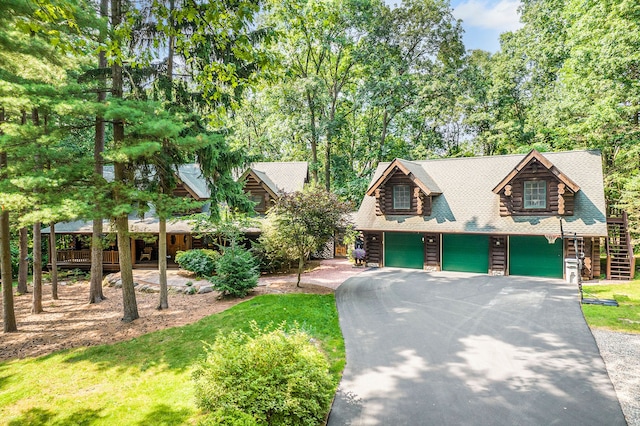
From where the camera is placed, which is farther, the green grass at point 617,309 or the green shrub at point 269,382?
the green grass at point 617,309

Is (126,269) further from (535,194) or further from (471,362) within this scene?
(535,194)

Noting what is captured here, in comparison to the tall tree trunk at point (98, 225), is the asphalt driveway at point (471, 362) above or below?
below

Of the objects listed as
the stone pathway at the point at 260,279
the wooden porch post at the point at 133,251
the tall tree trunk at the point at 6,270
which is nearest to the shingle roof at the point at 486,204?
the stone pathway at the point at 260,279

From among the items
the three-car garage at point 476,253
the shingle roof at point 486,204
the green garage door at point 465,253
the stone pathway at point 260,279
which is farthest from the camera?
Answer: the green garage door at point 465,253

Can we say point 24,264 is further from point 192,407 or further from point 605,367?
point 605,367

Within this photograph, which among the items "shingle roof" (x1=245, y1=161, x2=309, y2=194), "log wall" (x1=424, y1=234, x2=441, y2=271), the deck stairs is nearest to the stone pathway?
"log wall" (x1=424, y1=234, x2=441, y2=271)

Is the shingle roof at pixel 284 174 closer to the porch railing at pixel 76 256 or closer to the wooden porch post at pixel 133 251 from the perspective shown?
the wooden porch post at pixel 133 251

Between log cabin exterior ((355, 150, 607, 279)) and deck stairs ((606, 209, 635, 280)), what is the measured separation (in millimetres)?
625

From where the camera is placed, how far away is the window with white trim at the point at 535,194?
55.8 ft

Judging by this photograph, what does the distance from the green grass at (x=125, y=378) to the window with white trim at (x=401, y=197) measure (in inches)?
418

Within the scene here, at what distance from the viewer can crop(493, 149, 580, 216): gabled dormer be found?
1620 centimetres

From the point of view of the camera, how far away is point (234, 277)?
44.7 ft

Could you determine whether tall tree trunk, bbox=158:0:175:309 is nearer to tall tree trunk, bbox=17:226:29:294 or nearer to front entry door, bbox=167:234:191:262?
tall tree trunk, bbox=17:226:29:294

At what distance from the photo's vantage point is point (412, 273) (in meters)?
18.3
